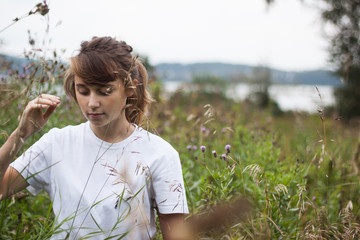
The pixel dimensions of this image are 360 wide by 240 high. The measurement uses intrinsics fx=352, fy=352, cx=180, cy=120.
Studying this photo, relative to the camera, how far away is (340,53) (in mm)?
10891

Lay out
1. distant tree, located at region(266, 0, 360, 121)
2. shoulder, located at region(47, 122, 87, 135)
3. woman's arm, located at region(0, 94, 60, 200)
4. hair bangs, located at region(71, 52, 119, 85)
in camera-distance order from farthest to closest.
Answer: distant tree, located at region(266, 0, 360, 121) → shoulder, located at region(47, 122, 87, 135) → hair bangs, located at region(71, 52, 119, 85) → woman's arm, located at region(0, 94, 60, 200)

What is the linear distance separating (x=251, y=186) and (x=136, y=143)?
1140 millimetres

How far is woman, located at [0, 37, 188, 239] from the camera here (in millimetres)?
1738

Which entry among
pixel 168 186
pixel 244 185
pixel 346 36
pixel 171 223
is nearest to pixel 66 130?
pixel 168 186

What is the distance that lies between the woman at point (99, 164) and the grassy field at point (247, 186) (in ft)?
0.43

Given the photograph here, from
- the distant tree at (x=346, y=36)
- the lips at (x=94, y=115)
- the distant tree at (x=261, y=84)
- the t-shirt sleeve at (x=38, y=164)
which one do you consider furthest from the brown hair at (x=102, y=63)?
the distant tree at (x=261, y=84)

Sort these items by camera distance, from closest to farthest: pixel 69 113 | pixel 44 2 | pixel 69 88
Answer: pixel 44 2, pixel 69 88, pixel 69 113

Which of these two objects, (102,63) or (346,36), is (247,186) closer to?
(102,63)

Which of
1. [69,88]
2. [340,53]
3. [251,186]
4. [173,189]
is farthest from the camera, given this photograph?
[340,53]

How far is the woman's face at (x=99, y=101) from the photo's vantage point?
1.75 m

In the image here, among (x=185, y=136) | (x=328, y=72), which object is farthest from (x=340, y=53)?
(x=185, y=136)

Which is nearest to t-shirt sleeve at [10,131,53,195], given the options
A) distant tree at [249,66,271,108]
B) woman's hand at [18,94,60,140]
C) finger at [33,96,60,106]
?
woman's hand at [18,94,60,140]

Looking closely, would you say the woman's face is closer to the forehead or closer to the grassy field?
the forehead

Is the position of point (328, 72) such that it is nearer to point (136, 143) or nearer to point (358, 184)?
point (358, 184)
